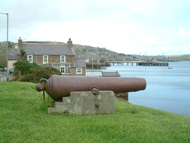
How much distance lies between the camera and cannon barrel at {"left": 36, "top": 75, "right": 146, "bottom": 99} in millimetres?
6012

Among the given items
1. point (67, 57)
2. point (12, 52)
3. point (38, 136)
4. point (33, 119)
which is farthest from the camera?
point (12, 52)

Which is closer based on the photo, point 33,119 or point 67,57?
point 33,119

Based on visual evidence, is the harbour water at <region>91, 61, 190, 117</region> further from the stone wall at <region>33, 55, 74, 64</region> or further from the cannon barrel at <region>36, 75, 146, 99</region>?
the stone wall at <region>33, 55, 74, 64</region>

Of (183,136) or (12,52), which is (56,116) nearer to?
(183,136)

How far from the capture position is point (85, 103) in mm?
6059

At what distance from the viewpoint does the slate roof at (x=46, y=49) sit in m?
41.8

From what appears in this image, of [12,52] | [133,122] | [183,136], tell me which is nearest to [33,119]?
[133,122]

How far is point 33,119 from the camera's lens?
17.4 feet

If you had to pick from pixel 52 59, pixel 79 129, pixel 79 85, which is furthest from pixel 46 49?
pixel 79 129

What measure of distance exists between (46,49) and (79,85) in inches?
1494

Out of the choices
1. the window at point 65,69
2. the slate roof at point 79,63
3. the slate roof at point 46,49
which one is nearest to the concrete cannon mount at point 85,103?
the slate roof at point 79,63

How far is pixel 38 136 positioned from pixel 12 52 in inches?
1859

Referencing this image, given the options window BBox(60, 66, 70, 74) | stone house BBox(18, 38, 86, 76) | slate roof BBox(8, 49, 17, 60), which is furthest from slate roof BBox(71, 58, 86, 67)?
slate roof BBox(8, 49, 17, 60)

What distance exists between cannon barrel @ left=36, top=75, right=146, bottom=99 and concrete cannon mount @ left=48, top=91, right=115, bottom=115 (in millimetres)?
198
